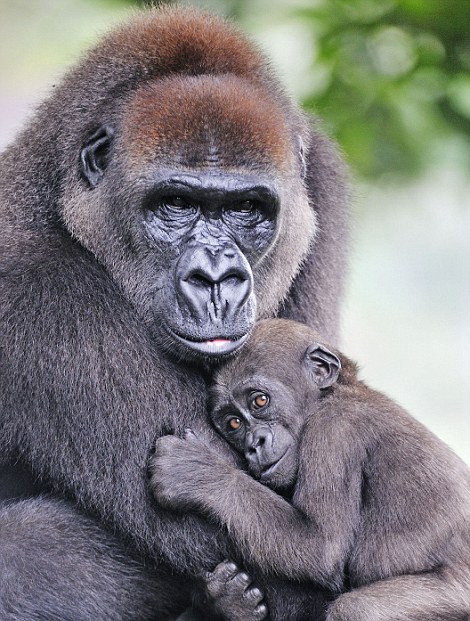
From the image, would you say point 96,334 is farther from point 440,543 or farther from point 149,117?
point 440,543

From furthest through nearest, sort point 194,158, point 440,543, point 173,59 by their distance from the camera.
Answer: point 173,59 < point 194,158 < point 440,543

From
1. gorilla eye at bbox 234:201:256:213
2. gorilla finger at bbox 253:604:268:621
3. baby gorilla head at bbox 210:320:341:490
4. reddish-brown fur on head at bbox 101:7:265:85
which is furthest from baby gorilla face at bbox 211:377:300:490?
reddish-brown fur on head at bbox 101:7:265:85

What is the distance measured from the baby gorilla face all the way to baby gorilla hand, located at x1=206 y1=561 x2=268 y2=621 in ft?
1.39

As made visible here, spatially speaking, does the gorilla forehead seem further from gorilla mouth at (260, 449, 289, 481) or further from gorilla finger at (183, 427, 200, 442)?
gorilla mouth at (260, 449, 289, 481)

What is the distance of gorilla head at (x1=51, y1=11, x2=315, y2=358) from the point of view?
4816mm

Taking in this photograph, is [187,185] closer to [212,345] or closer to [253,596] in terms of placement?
[212,345]

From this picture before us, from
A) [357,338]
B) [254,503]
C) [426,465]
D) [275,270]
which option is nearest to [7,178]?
[275,270]

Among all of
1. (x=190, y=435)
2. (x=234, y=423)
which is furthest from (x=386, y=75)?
(x=190, y=435)

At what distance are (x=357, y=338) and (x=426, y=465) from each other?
29.1 ft

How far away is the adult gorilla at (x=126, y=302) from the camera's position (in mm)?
4812

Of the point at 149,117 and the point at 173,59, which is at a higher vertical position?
the point at 173,59

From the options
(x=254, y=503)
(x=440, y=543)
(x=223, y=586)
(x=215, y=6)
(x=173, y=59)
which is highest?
(x=215, y=6)

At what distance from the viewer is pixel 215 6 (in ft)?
25.1

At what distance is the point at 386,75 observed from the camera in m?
A: 7.49
